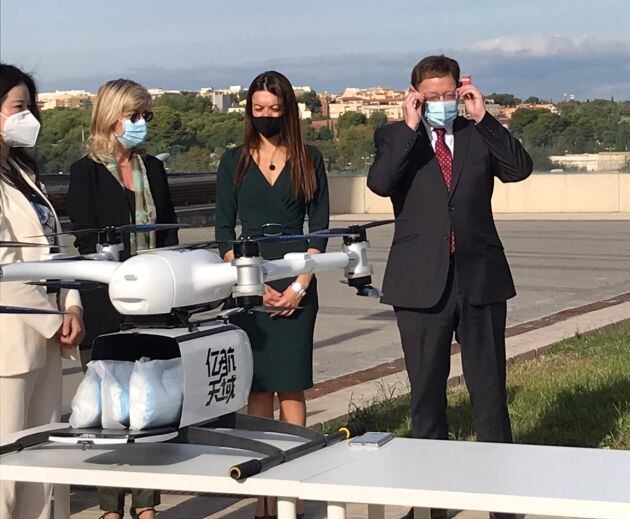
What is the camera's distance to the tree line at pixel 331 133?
89.5 feet

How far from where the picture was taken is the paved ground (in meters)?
6.61

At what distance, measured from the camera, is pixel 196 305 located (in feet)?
12.1

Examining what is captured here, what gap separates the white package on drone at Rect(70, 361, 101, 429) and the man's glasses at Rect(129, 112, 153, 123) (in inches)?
83.8

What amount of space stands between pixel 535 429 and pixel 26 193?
3934 millimetres

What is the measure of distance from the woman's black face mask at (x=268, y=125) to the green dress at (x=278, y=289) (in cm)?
19

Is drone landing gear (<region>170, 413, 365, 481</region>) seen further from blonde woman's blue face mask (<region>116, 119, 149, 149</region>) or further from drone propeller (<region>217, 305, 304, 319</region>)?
blonde woman's blue face mask (<region>116, 119, 149, 149</region>)

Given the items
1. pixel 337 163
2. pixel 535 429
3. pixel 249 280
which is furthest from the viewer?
pixel 337 163

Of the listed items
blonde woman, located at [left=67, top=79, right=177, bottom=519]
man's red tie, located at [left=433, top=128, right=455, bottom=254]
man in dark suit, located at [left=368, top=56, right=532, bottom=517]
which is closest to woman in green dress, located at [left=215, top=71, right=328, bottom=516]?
blonde woman, located at [left=67, top=79, right=177, bottom=519]

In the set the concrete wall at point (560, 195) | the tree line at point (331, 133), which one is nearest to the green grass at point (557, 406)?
the tree line at point (331, 133)

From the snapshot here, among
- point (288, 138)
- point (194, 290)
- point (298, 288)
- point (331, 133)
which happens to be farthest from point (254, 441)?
point (331, 133)

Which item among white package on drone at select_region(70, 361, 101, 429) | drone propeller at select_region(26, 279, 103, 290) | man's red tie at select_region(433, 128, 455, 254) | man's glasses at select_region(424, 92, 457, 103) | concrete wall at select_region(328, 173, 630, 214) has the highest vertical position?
man's glasses at select_region(424, 92, 457, 103)

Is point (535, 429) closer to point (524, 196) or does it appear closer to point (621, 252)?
point (621, 252)

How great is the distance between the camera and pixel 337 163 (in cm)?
3738

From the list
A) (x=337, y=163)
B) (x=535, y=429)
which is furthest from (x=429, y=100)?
(x=337, y=163)
